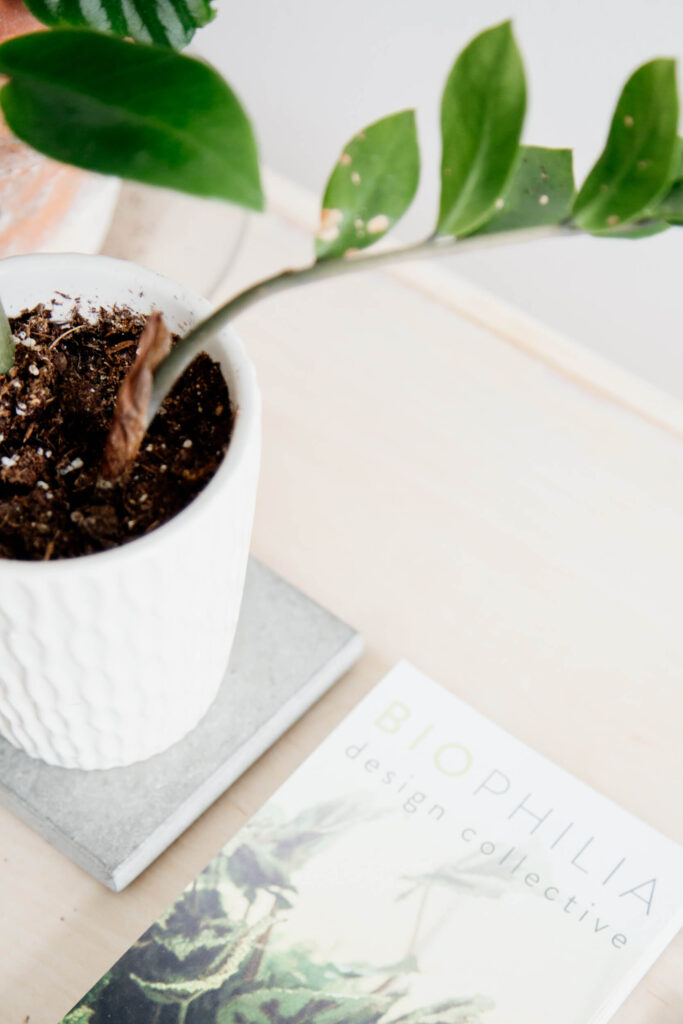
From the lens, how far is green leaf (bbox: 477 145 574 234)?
1.07 feet

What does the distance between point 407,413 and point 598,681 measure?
23 centimetres

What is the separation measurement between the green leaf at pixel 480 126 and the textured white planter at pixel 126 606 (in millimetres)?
121

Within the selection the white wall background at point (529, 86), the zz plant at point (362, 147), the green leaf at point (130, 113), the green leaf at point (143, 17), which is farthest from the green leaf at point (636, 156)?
the white wall background at point (529, 86)

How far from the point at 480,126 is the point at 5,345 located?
0.21 metres

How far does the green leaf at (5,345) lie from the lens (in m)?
0.39

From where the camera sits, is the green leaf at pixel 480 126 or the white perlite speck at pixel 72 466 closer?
the green leaf at pixel 480 126

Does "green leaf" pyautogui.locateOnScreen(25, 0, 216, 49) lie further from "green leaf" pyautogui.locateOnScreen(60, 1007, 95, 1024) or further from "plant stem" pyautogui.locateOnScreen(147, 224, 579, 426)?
"green leaf" pyautogui.locateOnScreen(60, 1007, 95, 1024)

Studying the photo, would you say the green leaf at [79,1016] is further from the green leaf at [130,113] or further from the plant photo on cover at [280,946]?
the green leaf at [130,113]

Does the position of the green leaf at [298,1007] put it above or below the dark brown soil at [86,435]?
below

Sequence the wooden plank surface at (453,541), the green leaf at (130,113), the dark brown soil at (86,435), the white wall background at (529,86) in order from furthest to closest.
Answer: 1. the white wall background at (529,86)
2. the wooden plank surface at (453,541)
3. the dark brown soil at (86,435)
4. the green leaf at (130,113)

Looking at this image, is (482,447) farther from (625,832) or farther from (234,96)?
(234,96)

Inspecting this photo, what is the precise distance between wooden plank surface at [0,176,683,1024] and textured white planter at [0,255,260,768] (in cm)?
9

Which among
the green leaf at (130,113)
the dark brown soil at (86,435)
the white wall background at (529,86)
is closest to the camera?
the green leaf at (130,113)

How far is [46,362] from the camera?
42 cm
